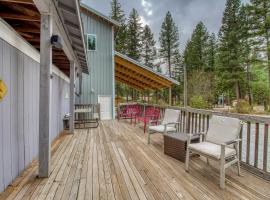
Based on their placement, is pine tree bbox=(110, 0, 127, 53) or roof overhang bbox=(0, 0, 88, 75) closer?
roof overhang bbox=(0, 0, 88, 75)

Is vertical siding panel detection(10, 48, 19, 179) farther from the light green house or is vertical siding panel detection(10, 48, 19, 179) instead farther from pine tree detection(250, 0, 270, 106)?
pine tree detection(250, 0, 270, 106)

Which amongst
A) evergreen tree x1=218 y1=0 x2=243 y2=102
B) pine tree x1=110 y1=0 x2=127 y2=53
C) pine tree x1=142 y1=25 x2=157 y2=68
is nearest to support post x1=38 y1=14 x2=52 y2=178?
pine tree x1=110 y1=0 x2=127 y2=53

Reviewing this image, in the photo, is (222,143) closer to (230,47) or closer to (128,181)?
(128,181)

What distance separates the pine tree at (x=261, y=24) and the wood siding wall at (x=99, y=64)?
566 inches

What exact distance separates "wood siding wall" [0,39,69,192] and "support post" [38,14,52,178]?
0.35 metres

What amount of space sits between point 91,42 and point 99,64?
1321 mm

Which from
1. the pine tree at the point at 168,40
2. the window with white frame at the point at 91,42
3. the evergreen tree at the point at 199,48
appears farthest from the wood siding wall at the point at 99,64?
the evergreen tree at the point at 199,48

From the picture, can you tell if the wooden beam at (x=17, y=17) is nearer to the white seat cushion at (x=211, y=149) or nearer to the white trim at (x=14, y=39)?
the white trim at (x=14, y=39)

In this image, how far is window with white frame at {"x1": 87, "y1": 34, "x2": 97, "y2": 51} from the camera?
957 centimetres

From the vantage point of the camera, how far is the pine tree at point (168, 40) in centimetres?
2469

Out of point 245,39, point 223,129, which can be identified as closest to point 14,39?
point 223,129

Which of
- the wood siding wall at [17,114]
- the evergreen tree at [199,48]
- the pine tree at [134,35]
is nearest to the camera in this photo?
the wood siding wall at [17,114]

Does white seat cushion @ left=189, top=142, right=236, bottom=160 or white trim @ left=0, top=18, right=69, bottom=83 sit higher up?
white trim @ left=0, top=18, right=69, bottom=83

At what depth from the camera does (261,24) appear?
16016 mm
